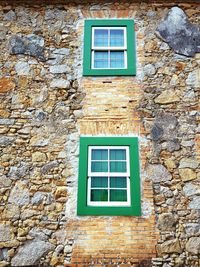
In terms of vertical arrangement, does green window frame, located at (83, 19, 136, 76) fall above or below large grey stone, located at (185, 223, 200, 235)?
above

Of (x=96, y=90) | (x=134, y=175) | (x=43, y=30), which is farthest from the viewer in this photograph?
(x=43, y=30)

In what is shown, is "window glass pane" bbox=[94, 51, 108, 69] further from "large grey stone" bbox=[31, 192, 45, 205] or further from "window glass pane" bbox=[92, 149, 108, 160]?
"large grey stone" bbox=[31, 192, 45, 205]

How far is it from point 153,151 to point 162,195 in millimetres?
961

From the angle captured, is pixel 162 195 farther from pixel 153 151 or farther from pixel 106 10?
pixel 106 10

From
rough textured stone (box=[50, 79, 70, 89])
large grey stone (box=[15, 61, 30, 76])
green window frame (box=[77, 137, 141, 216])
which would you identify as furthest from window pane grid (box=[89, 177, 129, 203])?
large grey stone (box=[15, 61, 30, 76])

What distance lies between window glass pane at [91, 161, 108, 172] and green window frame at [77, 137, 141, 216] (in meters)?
0.15

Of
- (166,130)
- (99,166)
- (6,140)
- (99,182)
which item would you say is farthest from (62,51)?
(99,182)

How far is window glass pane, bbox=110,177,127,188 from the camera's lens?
6637mm

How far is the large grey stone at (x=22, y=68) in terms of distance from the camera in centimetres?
761

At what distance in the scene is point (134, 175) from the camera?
21.6 feet

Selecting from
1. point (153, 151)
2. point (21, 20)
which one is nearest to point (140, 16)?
point (21, 20)

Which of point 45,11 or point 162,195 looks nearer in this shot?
point 162,195

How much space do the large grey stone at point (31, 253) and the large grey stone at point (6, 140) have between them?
2145mm

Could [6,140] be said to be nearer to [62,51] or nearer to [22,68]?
[22,68]
